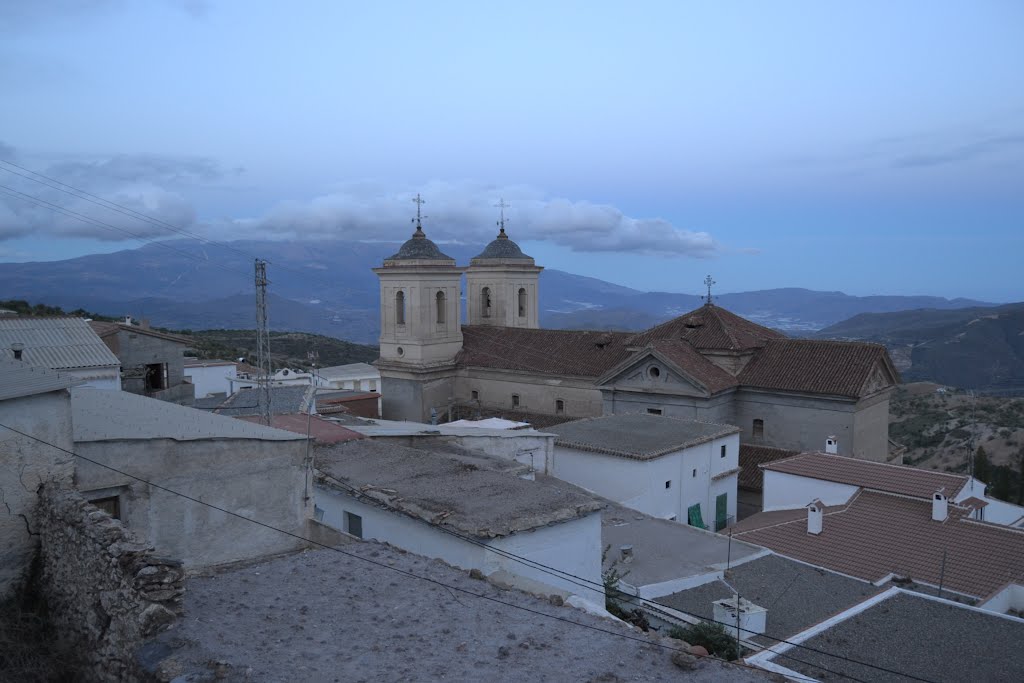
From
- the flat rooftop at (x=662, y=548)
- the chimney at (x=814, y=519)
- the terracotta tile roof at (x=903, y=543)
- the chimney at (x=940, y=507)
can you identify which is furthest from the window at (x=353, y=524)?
the chimney at (x=940, y=507)

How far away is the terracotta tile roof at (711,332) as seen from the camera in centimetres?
2839

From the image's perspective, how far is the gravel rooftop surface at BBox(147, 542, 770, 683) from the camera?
19.0ft

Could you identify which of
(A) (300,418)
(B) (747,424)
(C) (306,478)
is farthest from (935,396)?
(C) (306,478)

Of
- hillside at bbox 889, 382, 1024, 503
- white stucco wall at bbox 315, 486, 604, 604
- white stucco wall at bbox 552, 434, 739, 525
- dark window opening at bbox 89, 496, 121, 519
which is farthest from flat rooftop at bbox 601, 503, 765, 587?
hillside at bbox 889, 382, 1024, 503

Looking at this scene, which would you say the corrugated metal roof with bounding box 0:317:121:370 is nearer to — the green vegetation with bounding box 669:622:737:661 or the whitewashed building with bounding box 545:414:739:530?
the whitewashed building with bounding box 545:414:739:530

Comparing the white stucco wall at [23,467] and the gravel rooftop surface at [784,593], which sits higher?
the white stucco wall at [23,467]

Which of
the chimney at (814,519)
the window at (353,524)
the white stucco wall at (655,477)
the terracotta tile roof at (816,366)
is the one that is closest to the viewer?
the window at (353,524)

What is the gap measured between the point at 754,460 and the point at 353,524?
18257 mm

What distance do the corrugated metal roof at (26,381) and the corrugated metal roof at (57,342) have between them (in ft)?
47.3

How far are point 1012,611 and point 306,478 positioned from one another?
12585mm

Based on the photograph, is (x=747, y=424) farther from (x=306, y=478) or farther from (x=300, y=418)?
(x=306, y=478)

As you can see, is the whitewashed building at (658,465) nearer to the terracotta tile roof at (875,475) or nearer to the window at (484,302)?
the terracotta tile roof at (875,475)

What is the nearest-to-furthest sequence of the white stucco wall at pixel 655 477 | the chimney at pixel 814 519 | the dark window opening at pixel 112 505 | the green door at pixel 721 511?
the dark window opening at pixel 112 505
the chimney at pixel 814 519
the white stucco wall at pixel 655 477
the green door at pixel 721 511

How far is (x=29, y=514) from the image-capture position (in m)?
7.79
